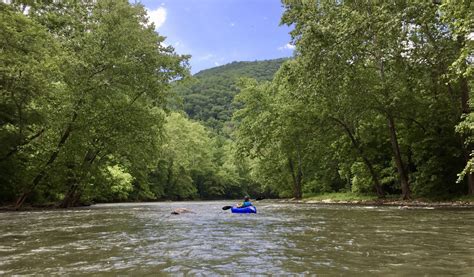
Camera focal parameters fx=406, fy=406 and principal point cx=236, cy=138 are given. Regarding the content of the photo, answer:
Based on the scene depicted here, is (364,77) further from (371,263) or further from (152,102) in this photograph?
(371,263)

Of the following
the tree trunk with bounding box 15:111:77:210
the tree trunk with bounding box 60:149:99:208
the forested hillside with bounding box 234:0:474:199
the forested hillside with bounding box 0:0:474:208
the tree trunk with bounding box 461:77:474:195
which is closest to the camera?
the forested hillside with bounding box 234:0:474:199

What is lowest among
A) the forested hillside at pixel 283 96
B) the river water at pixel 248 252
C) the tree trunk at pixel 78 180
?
the river water at pixel 248 252

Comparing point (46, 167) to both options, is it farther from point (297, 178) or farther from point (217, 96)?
point (217, 96)

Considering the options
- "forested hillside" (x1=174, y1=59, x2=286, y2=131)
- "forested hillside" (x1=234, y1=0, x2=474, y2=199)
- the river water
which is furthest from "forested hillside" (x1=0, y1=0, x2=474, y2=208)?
"forested hillside" (x1=174, y1=59, x2=286, y2=131)

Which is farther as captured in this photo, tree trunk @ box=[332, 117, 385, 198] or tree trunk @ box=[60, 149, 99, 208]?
tree trunk @ box=[332, 117, 385, 198]

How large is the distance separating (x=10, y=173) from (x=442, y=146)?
87.2 ft

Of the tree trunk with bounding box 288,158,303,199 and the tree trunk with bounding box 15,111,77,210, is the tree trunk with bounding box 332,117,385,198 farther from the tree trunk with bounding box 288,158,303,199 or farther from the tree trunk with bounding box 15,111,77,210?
the tree trunk with bounding box 15,111,77,210

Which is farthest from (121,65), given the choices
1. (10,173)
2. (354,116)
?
(354,116)

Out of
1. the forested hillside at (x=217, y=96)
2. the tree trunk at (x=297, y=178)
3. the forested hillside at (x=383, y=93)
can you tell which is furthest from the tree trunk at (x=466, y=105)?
the forested hillside at (x=217, y=96)

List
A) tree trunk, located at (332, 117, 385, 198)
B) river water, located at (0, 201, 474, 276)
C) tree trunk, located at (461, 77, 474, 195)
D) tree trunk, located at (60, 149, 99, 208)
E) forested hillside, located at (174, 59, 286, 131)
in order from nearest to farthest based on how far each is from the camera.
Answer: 1. river water, located at (0, 201, 474, 276)
2. tree trunk, located at (461, 77, 474, 195)
3. tree trunk, located at (60, 149, 99, 208)
4. tree trunk, located at (332, 117, 385, 198)
5. forested hillside, located at (174, 59, 286, 131)

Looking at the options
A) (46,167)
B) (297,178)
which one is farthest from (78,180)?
(297,178)

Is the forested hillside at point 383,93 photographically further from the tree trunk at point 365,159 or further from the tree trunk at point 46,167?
the tree trunk at point 46,167

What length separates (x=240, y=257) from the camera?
7.43m

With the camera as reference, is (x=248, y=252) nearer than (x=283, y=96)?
Yes
